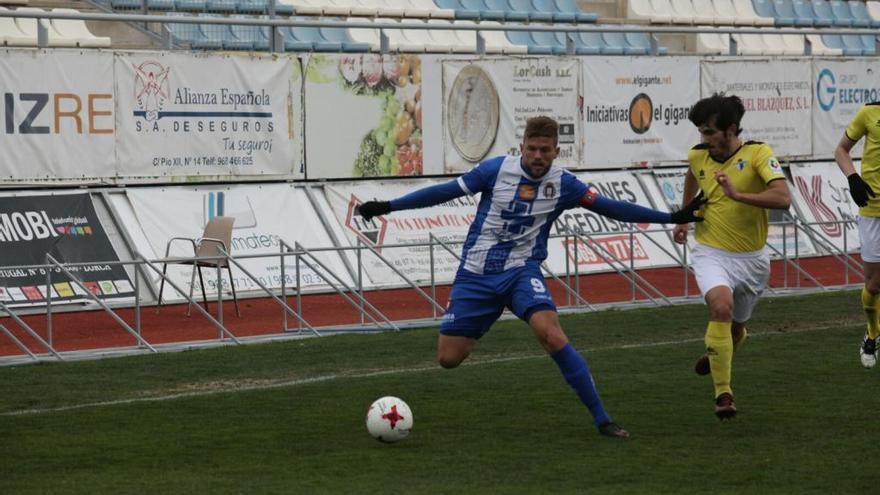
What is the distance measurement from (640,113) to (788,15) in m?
11.1

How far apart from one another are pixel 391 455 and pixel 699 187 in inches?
119

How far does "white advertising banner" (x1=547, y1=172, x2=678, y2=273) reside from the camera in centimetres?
2161

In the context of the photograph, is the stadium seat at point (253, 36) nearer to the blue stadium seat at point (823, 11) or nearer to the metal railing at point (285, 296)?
the metal railing at point (285, 296)

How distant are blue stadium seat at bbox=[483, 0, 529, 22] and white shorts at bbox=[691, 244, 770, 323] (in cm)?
1782

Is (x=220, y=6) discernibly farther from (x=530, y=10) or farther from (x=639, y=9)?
(x=639, y=9)

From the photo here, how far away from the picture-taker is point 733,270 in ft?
34.5

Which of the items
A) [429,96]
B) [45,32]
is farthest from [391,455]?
[429,96]

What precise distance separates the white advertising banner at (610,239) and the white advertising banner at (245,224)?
10.6 feet

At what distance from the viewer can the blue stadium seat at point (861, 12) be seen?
3491 cm

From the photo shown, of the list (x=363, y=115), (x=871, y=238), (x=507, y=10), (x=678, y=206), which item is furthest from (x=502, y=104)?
(x=871, y=238)

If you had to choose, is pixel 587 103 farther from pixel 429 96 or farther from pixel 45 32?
pixel 45 32

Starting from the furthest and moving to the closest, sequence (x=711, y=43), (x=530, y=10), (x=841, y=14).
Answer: (x=841, y=14), (x=711, y=43), (x=530, y=10)

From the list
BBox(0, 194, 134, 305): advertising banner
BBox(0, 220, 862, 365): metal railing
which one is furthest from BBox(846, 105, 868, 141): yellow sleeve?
BBox(0, 194, 134, 305): advertising banner

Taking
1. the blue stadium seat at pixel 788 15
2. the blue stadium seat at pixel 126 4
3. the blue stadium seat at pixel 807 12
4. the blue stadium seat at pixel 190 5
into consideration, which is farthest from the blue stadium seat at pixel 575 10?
the blue stadium seat at pixel 126 4
